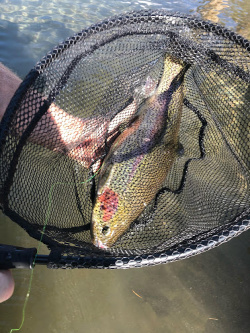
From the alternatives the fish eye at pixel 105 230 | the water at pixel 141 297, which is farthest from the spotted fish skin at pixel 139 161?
the water at pixel 141 297

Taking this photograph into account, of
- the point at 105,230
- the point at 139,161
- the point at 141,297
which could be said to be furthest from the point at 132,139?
the point at 141,297

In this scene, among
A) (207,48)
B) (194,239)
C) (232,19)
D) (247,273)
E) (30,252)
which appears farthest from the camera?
(232,19)

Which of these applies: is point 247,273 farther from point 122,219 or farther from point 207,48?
point 207,48

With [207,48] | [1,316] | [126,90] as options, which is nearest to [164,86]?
[126,90]

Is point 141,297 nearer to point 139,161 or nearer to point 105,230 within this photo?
point 105,230

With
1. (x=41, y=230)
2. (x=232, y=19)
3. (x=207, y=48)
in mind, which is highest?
(x=232, y=19)
